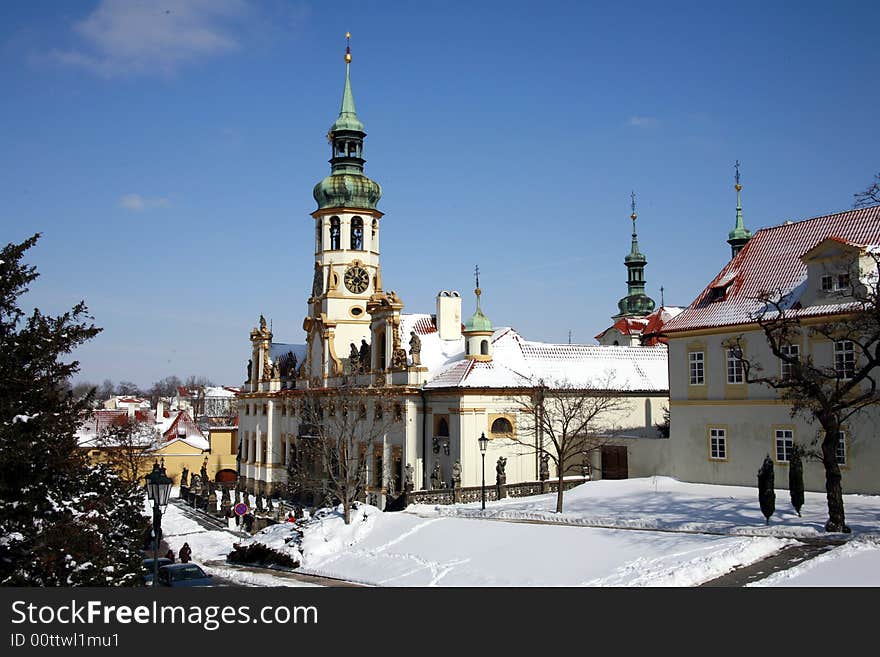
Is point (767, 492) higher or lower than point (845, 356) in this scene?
lower

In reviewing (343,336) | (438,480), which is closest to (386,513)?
(438,480)

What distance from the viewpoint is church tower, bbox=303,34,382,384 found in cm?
6112

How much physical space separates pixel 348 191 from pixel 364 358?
15.1m

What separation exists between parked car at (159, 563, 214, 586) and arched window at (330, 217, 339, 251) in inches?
1474

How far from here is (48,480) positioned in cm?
1689

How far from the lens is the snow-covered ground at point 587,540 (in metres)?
21.0

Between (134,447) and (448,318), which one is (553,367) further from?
(134,447)

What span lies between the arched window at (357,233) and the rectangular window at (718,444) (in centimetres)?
3432

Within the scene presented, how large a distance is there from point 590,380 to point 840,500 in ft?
78.9

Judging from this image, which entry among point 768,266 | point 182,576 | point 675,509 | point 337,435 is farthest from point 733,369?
point 182,576

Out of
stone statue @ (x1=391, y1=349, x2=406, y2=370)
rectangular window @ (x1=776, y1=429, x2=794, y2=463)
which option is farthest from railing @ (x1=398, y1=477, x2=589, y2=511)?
stone statue @ (x1=391, y1=349, x2=406, y2=370)

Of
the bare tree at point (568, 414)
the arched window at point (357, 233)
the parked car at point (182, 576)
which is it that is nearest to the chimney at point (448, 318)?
the bare tree at point (568, 414)

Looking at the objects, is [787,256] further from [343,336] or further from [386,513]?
[343,336]

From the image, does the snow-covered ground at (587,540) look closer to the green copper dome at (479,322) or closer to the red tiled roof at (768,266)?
the red tiled roof at (768,266)
